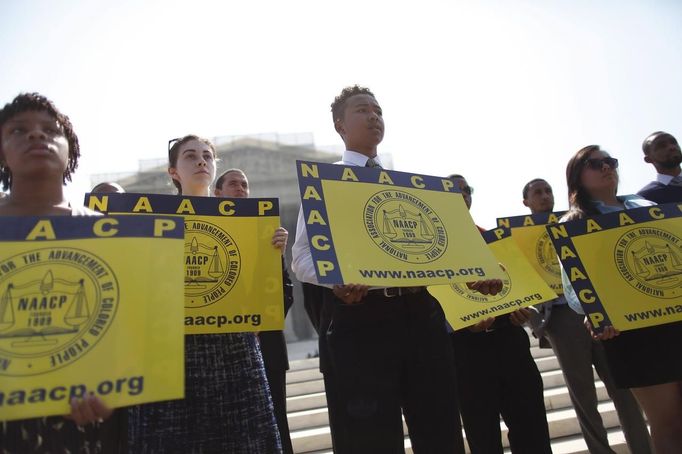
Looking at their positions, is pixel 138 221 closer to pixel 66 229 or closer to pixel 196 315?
pixel 66 229

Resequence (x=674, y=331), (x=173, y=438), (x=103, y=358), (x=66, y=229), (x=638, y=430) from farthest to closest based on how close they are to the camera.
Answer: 1. (x=638, y=430)
2. (x=674, y=331)
3. (x=173, y=438)
4. (x=66, y=229)
5. (x=103, y=358)

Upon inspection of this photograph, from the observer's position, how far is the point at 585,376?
3686 millimetres

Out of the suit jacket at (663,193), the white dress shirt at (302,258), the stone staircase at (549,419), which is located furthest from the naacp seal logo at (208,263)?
the suit jacket at (663,193)

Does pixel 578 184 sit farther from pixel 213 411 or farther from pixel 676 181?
pixel 213 411

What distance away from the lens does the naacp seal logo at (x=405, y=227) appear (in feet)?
7.24

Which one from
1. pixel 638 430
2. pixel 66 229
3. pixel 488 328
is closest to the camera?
pixel 66 229

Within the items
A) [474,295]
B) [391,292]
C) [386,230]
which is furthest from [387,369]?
[474,295]

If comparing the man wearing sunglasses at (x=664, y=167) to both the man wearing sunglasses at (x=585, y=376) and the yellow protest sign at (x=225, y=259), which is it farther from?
the yellow protest sign at (x=225, y=259)

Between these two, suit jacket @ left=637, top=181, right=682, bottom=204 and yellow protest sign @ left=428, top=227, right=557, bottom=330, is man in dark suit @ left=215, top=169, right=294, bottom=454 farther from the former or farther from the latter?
suit jacket @ left=637, top=181, right=682, bottom=204

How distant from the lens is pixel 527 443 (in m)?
2.87

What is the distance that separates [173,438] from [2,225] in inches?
38.0

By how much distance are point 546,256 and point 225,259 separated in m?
2.62

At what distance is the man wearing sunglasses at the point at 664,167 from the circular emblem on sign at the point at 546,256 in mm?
855

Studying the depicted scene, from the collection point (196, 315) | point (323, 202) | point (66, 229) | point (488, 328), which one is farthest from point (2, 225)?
point (488, 328)
